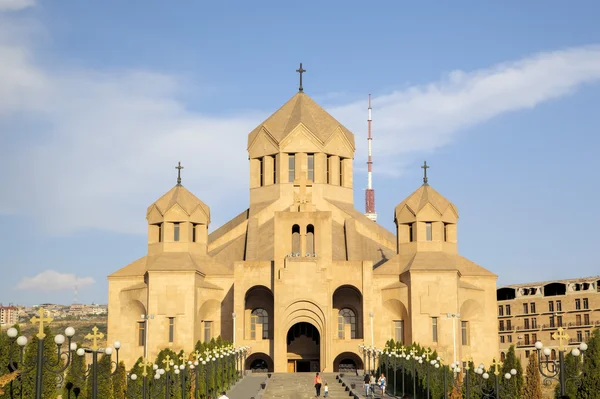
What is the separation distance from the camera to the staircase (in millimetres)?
40656

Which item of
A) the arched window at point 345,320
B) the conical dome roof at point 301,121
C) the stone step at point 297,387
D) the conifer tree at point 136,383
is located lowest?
the stone step at point 297,387

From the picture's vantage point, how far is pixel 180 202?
54562 mm

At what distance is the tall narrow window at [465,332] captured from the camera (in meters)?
53.6

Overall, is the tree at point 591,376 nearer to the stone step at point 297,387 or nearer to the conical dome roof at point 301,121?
the stone step at point 297,387

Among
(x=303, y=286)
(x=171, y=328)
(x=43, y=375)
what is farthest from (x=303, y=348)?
(x=43, y=375)

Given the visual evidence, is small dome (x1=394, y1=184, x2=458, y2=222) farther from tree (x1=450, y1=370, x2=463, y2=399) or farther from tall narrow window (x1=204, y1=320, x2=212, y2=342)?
tree (x1=450, y1=370, x2=463, y2=399)

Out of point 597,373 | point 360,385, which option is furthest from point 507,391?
point 360,385

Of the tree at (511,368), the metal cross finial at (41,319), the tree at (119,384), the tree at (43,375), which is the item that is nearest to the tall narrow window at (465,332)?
the tree at (511,368)

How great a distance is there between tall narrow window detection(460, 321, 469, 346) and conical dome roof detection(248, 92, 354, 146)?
14.3 meters

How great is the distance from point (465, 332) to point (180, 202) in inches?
704

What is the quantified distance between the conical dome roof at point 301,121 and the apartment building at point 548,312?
916 inches

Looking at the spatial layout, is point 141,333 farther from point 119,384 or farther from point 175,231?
point 119,384

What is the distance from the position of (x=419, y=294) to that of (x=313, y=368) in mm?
7765

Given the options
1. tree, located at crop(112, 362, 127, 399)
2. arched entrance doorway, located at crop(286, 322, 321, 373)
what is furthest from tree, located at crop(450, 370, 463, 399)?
arched entrance doorway, located at crop(286, 322, 321, 373)
